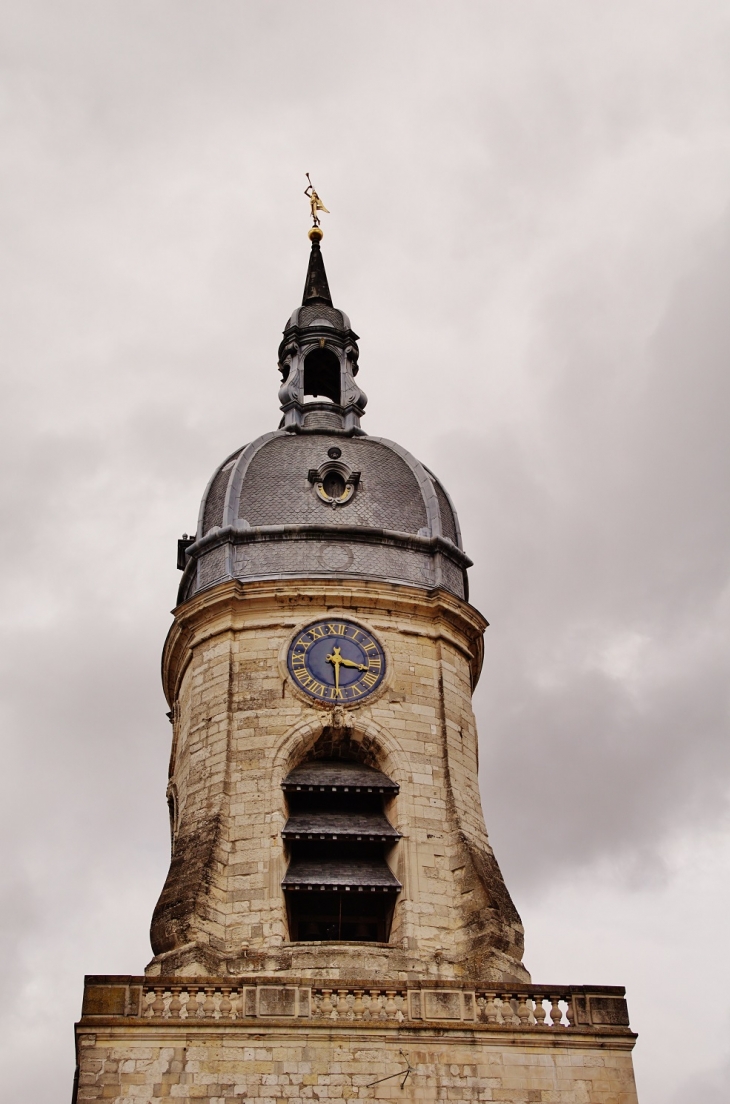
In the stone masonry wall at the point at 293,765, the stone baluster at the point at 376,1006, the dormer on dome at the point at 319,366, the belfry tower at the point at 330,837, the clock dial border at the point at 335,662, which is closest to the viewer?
the belfry tower at the point at 330,837

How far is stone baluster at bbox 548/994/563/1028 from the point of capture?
74.6 feet

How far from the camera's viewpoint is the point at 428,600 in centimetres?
2991

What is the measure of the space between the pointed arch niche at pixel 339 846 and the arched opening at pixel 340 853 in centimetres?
2

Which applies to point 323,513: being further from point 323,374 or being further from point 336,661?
point 323,374

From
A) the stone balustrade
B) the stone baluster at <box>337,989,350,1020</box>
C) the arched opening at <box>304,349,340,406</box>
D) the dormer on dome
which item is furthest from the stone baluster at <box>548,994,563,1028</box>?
the arched opening at <box>304,349,340,406</box>

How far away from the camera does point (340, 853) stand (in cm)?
2688

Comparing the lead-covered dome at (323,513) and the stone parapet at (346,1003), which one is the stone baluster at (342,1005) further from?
the lead-covered dome at (323,513)

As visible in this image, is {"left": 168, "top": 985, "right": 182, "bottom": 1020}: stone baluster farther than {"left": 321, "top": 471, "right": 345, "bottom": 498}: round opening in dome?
No

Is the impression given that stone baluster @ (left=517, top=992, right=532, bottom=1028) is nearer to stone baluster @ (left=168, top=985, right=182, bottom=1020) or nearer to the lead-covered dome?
stone baluster @ (left=168, top=985, right=182, bottom=1020)

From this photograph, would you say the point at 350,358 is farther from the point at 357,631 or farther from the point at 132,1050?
the point at 132,1050

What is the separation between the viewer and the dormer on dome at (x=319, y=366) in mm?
35281

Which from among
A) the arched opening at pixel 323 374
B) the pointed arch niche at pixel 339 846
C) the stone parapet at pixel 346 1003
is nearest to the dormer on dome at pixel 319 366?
the arched opening at pixel 323 374

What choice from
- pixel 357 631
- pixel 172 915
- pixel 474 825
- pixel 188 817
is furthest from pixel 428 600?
pixel 172 915

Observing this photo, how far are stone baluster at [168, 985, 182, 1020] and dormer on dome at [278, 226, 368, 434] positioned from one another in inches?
595
